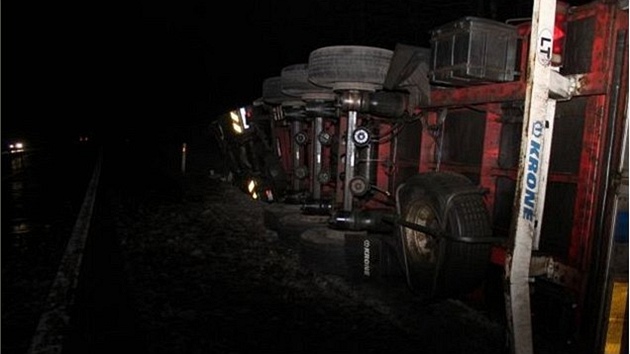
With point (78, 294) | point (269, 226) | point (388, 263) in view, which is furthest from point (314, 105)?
point (78, 294)

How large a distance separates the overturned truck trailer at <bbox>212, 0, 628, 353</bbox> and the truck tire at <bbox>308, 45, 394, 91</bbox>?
0.04ft

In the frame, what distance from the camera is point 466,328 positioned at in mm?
3709

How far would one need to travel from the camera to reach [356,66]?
16.7ft

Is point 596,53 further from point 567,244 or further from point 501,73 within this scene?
point 567,244

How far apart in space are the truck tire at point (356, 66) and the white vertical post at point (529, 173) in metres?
2.82

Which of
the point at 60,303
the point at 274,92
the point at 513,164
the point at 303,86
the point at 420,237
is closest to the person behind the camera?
the point at 513,164

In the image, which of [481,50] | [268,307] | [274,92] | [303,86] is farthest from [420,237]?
[274,92]

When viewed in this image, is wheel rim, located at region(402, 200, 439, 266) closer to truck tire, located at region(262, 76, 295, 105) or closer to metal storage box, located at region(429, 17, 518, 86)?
metal storage box, located at region(429, 17, 518, 86)

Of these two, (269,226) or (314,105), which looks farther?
(269,226)

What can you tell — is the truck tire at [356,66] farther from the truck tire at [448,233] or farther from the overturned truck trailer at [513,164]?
the truck tire at [448,233]

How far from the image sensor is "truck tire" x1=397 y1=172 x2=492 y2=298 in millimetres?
3400

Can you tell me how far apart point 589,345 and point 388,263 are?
7.18ft

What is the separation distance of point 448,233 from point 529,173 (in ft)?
3.68

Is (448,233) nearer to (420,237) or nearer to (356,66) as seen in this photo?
(420,237)
